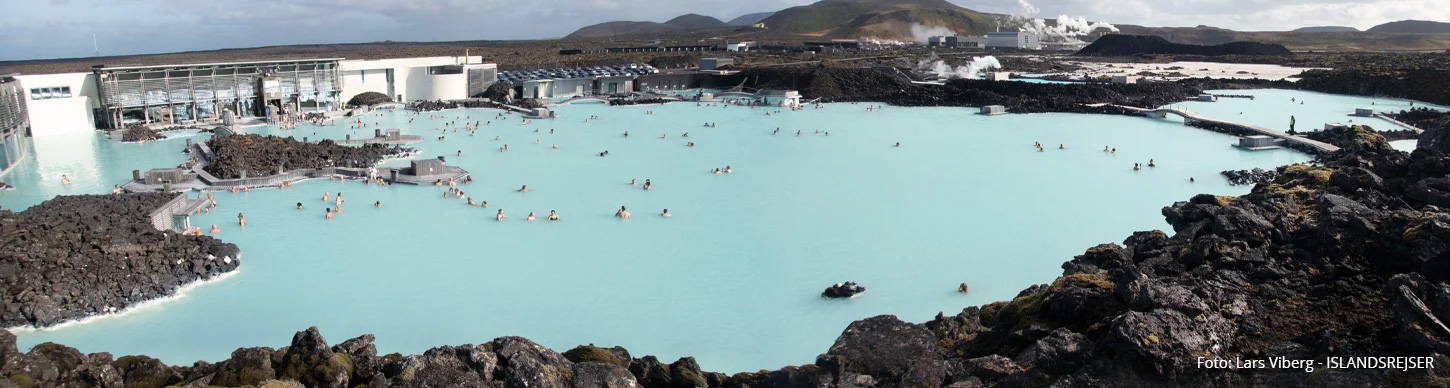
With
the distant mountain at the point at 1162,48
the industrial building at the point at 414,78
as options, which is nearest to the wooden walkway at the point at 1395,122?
the industrial building at the point at 414,78

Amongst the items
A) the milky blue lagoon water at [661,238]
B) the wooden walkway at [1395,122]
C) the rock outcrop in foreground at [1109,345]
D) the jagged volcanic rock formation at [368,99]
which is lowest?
the milky blue lagoon water at [661,238]

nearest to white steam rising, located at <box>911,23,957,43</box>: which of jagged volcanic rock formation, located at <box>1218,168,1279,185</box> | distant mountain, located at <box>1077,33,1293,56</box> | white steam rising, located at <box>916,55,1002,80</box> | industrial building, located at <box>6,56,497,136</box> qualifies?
distant mountain, located at <box>1077,33,1293,56</box>

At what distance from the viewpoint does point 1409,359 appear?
6.77m

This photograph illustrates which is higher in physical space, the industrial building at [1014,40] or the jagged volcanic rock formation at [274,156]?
the industrial building at [1014,40]

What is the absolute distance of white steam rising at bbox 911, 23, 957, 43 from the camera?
5556 inches

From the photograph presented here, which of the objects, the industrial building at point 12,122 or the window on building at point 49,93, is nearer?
the industrial building at point 12,122

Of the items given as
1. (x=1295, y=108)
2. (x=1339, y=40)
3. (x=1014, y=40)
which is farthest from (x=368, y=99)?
(x=1339, y=40)

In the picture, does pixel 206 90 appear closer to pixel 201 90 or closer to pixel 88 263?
pixel 201 90

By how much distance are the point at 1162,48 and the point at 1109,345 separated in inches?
Result: 3878

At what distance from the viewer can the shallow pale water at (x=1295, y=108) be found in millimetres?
33938

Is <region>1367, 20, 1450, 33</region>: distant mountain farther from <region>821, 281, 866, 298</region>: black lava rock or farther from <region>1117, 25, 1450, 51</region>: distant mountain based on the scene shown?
<region>821, 281, 866, 298</region>: black lava rock

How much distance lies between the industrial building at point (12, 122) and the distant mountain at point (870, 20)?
118 meters

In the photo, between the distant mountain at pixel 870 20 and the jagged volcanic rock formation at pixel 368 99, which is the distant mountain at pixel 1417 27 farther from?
the jagged volcanic rock formation at pixel 368 99

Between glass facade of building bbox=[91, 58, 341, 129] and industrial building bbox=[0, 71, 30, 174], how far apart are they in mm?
3130
